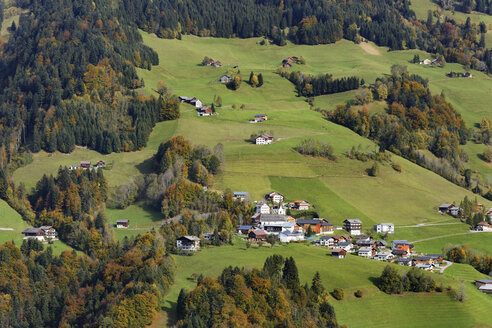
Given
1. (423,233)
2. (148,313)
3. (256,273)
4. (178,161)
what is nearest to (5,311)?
(148,313)

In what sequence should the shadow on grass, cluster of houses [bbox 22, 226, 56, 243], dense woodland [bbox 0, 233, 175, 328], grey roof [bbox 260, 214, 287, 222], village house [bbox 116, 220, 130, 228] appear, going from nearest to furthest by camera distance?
dense woodland [bbox 0, 233, 175, 328] < grey roof [bbox 260, 214, 287, 222] < cluster of houses [bbox 22, 226, 56, 243] < village house [bbox 116, 220, 130, 228] < the shadow on grass

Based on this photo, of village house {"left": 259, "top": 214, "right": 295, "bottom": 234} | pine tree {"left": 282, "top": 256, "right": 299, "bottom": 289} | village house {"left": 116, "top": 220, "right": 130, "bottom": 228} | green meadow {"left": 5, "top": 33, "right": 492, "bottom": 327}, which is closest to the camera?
pine tree {"left": 282, "top": 256, "right": 299, "bottom": 289}

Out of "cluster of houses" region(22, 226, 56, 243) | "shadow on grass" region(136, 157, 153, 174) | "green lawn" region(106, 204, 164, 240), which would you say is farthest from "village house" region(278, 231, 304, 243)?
"shadow on grass" region(136, 157, 153, 174)

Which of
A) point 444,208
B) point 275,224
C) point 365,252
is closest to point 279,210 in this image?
point 275,224

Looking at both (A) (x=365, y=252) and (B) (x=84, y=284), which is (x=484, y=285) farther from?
(B) (x=84, y=284)

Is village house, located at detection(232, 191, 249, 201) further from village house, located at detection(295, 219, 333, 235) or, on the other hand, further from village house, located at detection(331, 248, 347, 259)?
village house, located at detection(331, 248, 347, 259)

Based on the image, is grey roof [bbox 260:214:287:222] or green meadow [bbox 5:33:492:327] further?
grey roof [bbox 260:214:287:222]

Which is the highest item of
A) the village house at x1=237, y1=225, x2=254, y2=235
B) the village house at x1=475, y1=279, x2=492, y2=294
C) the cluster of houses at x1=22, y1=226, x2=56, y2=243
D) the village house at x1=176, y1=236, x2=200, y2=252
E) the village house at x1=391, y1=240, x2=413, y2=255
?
the village house at x1=176, y1=236, x2=200, y2=252

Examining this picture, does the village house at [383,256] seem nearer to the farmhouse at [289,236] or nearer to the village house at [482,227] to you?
the farmhouse at [289,236]
